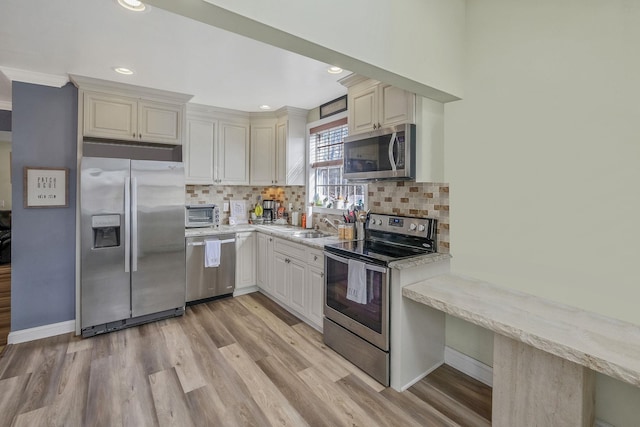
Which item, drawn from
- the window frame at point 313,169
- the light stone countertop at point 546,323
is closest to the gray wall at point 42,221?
the window frame at point 313,169

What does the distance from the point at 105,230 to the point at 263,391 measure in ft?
7.17

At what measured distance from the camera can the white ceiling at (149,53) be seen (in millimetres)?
1911

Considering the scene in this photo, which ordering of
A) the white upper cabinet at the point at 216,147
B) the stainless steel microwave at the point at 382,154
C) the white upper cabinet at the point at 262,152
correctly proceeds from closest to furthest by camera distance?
the stainless steel microwave at the point at 382,154 → the white upper cabinet at the point at 216,147 → the white upper cabinet at the point at 262,152

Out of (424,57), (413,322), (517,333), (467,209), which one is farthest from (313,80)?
(517,333)

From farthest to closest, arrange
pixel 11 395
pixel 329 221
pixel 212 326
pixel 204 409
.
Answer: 1. pixel 329 221
2. pixel 212 326
3. pixel 11 395
4. pixel 204 409

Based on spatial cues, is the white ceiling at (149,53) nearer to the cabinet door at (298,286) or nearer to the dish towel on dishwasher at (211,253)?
the dish towel on dishwasher at (211,253)

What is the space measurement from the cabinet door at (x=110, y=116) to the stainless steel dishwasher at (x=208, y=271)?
129cm

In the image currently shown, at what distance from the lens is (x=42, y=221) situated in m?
2.93

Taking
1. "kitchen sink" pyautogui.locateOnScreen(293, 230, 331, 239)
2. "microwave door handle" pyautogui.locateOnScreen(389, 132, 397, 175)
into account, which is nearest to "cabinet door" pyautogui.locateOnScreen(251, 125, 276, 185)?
"kitchen sink" pyautogui.locateOnScreen(293, 230, 331, 239)

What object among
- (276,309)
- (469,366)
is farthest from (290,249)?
(469,366)

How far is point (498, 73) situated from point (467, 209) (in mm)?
957

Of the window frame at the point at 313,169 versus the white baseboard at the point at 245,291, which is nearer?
the window frame at the point at 313,169

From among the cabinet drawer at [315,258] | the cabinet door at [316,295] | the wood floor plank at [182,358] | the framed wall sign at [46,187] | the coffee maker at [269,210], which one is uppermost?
the framed wall sign at [46,187]

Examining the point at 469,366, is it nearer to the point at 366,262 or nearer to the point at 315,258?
the point at 366,262
